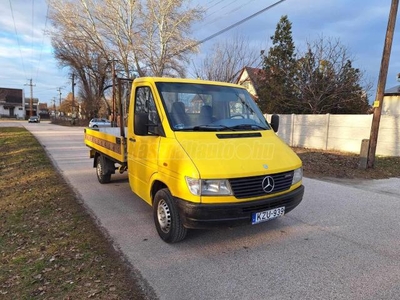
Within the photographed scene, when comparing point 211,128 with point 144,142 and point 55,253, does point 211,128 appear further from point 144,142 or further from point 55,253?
point 55,253

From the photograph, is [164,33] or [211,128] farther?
[164,33]

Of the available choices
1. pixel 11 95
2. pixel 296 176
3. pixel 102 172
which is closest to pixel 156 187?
pixel 296 176

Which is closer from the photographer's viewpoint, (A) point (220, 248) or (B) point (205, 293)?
(B) point (205, 293)

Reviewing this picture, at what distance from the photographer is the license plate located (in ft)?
11.9

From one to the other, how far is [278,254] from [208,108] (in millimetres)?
2262

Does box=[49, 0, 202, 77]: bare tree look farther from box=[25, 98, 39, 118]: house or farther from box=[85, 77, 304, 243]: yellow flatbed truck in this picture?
box=[25, 98, 39, 118]: house

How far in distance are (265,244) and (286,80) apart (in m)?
18.5

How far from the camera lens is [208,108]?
454 centimetres

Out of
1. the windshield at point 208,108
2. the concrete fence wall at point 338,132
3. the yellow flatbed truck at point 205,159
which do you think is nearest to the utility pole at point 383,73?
the concrete fence wall at point 338,132

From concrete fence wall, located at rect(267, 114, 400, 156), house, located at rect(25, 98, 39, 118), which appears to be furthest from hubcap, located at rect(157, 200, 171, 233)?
house, located at rect(25, 98, 39, 118)

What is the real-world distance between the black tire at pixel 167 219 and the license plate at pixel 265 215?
92cm

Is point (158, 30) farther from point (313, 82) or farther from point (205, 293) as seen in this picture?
point (205, 293)

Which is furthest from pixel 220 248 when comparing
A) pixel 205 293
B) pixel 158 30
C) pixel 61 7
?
pixel 61 7

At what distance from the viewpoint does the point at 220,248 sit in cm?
393
